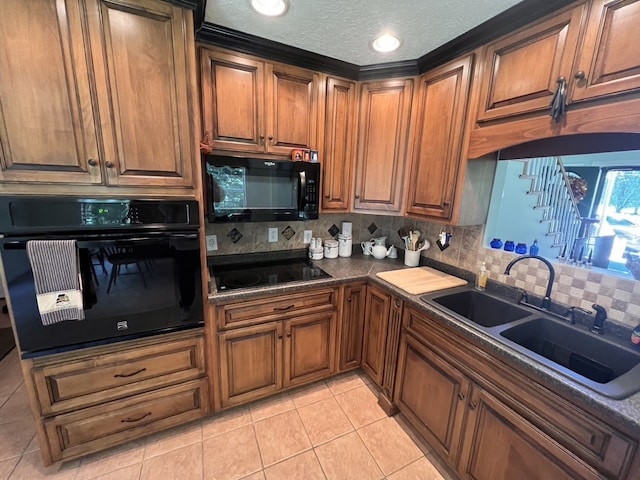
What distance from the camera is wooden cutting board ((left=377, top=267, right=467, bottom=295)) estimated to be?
1734 mm

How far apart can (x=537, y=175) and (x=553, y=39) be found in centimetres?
85

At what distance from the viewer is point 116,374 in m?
1.42

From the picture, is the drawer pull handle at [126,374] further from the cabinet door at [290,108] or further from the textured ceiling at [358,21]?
the textured ceiling at [358,21]

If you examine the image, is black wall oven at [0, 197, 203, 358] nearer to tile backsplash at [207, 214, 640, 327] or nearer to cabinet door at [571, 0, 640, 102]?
tile backsplash at [207, 214, 640, 327]

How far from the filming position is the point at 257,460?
1.53 m

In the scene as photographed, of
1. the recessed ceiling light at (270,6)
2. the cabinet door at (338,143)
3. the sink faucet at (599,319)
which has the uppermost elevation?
the recessed ceiling light at (270,6)

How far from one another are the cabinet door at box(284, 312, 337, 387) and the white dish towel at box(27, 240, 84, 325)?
3.67 feet

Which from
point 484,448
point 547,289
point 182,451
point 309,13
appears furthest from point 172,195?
point 547,289

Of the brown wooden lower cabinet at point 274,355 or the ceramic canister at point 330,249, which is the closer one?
the brown wooden lower cabinet at point 274,355

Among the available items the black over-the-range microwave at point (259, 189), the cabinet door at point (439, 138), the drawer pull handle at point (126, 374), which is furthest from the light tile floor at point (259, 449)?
the cabinet door at point (439, 138)

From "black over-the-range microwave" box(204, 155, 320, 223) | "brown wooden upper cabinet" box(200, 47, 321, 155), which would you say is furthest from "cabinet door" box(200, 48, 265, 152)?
"black over-the-range microwave" box(204, 155, 320, 223)

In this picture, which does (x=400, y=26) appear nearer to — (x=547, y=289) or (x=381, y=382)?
(x=547, y=289)

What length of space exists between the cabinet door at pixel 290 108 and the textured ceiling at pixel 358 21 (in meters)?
0.17

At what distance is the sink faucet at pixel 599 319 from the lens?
1236 millimetres
